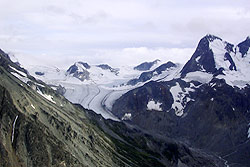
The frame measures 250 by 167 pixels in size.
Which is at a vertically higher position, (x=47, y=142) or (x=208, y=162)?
(x=47, y=142)

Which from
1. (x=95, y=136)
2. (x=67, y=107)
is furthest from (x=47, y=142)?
(x=67, y=107)

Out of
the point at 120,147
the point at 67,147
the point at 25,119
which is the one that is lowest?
the point at 120,147

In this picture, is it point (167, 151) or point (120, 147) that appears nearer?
point (120, 147)

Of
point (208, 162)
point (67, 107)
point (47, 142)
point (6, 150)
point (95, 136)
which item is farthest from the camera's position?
point (208, 162)

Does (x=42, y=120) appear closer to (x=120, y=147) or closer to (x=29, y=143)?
(x=29, y=143)

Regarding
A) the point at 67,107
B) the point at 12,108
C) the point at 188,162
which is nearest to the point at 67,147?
the point at 12,108

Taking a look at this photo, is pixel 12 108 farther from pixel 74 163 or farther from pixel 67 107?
pixel 67 107

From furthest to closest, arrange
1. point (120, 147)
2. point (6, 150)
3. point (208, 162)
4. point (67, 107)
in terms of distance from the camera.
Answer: point (208, 162) < point (67, 107) < point (120, 147) < point (6, 150)

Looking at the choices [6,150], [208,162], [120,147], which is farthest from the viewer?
[208,162]

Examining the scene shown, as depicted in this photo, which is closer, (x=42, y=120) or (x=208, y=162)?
(x=42, y=120)
